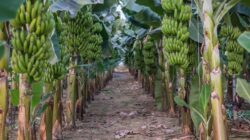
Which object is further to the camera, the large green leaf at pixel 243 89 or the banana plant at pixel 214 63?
the large green leaf at pixel 243 89

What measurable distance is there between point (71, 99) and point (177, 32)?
1654mm

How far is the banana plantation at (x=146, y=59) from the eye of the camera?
192cm

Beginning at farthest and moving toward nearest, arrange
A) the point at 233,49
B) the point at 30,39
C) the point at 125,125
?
the point at 125,125 < the point at 233,49 < the point at 30,39

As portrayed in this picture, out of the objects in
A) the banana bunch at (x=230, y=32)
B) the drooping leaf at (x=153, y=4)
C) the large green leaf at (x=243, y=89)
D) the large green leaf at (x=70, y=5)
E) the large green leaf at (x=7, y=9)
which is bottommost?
the large green leaf at (x=243, y=89)

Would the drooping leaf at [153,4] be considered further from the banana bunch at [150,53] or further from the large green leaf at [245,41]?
the banana bunch at [150,53]

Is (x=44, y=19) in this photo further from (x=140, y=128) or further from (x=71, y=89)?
(x=140, y=128)

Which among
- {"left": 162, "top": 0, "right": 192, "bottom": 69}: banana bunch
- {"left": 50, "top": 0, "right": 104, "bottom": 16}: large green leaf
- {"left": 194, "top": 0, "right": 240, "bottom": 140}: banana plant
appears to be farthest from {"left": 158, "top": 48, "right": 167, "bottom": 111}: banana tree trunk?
{"left": 194, "top": 0, "right": 240, "bottom": 140}: banana plant

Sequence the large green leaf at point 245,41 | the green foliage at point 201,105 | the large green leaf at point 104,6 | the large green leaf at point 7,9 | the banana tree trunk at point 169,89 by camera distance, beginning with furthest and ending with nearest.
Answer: the banana tree trunk at point 169,89, the large green leaf at point 104,6, the green foliage at point 201,105, the large green leaf at point 245,41, the large green leaf at point 7,9

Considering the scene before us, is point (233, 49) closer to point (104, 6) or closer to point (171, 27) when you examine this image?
point (171, 27)

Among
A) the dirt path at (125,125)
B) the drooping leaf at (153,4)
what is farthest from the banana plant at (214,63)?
the dirt path at (125,125)

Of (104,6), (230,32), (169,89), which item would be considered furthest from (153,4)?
(169,89)

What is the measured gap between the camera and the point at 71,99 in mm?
4156

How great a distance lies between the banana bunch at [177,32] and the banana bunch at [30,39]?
131 cm

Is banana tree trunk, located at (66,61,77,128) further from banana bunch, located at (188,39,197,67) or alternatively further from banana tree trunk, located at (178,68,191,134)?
banana bunch, located at (188,39,197,67)
